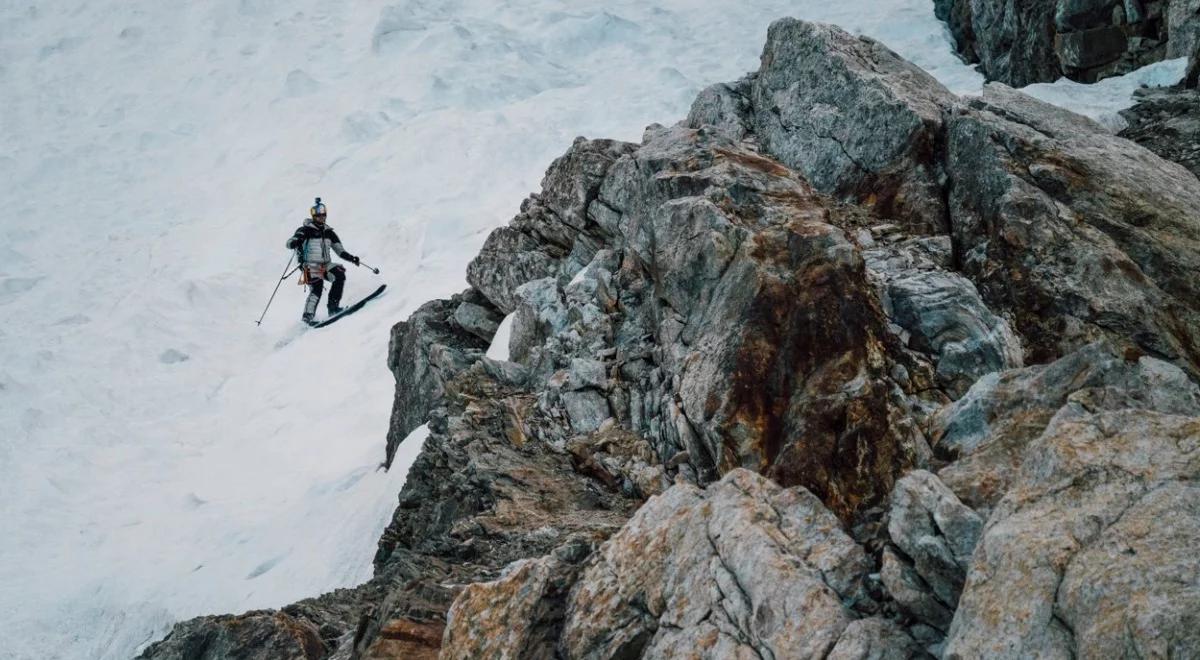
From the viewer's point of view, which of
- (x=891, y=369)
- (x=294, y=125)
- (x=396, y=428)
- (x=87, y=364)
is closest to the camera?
(x=891, y=369)

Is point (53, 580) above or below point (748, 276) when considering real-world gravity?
below

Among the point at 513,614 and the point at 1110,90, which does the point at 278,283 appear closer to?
the point at 1110,90

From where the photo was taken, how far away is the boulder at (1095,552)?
16.6ft

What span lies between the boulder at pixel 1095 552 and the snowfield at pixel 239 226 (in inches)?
379

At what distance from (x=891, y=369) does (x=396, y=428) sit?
345 inches

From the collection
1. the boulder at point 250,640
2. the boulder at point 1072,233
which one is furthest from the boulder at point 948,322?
the boulder at point 250,640

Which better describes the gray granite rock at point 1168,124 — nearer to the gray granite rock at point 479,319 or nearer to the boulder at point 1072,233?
the boulder at point 1072,233

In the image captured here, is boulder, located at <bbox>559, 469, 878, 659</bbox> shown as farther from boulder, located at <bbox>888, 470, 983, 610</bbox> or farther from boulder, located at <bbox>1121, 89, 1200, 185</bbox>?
boulder, located at <bbox>1121, 89, 1200, 185</bbox>

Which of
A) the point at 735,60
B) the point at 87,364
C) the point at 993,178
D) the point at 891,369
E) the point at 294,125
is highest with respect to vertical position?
the point at 993,178

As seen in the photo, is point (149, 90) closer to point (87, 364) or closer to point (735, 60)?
point (87, 364)

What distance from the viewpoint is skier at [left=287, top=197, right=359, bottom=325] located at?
24359 millimetres

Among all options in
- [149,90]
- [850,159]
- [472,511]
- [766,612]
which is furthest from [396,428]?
[149,90]

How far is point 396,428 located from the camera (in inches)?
645

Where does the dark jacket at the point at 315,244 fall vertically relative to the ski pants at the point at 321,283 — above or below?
above
